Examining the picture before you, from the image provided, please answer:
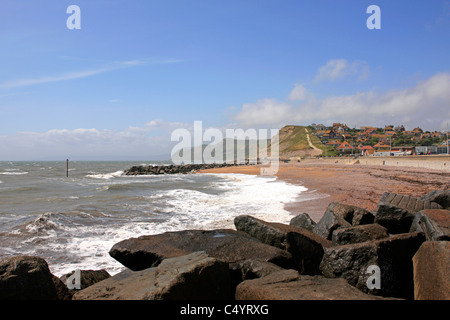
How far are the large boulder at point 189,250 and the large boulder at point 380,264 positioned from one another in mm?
964

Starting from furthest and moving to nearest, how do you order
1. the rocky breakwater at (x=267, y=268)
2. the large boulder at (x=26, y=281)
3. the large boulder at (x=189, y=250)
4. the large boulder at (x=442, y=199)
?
the large boulder at (x=442, y=199) → the large boulder at (x=189, y=250) → the large boulder at (x=26, y=281) → the rocky breakwater at (x=267, y=268)

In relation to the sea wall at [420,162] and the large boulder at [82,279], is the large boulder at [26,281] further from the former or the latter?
the sea wall at [420,162]

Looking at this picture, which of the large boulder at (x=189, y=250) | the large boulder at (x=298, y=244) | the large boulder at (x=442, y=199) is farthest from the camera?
the large boulder at (x=442, y=199)

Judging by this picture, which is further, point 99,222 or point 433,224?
point 99,222

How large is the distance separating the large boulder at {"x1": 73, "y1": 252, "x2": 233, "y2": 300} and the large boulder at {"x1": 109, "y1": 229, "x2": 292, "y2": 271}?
3.91ft

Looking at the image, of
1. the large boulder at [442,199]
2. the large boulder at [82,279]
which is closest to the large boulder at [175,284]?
the large boulder at [82,279]

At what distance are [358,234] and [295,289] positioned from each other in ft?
9.36

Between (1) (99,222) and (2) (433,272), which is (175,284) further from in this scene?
(1) (99,222)

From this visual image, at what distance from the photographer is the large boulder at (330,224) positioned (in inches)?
283

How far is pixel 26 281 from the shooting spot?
390 centimetres

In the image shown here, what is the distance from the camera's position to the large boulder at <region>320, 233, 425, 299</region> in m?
4.50

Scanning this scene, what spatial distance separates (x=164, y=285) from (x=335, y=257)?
2756 mm

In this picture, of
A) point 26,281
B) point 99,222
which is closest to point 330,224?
point 26,281
